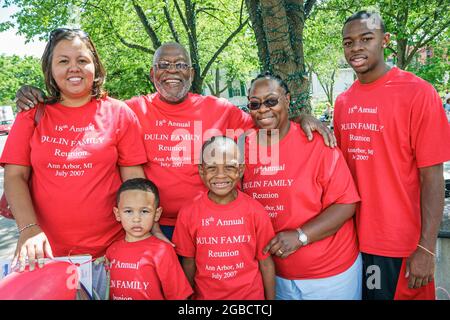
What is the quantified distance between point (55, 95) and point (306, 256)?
6.52 ft

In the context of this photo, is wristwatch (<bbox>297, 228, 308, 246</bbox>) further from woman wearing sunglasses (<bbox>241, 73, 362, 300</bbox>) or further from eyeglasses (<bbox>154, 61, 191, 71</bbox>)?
eyeglasses (<bbox>154, 61, 191, 71</bbox>)

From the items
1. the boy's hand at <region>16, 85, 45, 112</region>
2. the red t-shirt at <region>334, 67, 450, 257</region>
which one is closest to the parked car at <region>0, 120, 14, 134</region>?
the boy's hand at <region>16, 85, 45, 112</region>

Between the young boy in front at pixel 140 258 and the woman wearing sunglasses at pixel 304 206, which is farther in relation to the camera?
the woman wearing sunglasses at pixel 304 206

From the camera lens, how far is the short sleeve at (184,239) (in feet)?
8.43

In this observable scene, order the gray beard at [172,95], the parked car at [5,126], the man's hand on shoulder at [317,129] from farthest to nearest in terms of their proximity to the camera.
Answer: the parked car at [5,126]
the gray beard at [172,95]
the man's hand on shoulder at [317,129]

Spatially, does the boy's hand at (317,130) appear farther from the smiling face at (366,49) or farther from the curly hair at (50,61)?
the curly hair at (50,61)

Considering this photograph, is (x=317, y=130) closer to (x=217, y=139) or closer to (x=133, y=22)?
(x=217, y=139)

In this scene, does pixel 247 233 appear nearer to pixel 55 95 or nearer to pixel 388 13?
pixel 55 95

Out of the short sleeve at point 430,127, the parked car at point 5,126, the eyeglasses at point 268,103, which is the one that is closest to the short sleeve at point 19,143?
the eyeglasses at point 268,103

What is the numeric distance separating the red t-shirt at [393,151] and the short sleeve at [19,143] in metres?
2.14

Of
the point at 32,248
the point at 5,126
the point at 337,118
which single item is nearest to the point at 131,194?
the point at 32,248

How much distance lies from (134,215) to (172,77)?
3.73 feet

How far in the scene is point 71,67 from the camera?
251 cm

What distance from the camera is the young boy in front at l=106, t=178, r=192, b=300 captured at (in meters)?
2.41
